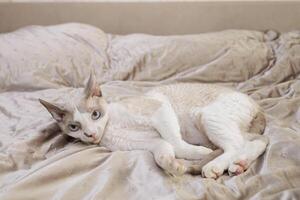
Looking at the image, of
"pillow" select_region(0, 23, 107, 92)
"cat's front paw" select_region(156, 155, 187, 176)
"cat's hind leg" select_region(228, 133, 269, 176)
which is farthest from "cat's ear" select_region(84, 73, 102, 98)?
"pillow" select_region(0, 23, 107, 92)

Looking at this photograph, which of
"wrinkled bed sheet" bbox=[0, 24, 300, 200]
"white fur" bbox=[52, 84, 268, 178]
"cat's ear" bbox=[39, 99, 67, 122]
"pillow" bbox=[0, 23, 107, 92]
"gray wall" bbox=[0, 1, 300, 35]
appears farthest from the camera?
"gray wall" bbox=[0, 1, 300, 35]

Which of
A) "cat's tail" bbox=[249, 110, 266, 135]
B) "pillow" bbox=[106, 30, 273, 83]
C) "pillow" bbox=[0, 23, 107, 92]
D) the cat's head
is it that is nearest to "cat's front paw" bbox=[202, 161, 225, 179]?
"cat's tail" bbox=[249, 110, 266, 135]

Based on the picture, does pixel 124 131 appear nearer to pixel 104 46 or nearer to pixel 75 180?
pixel 75 180

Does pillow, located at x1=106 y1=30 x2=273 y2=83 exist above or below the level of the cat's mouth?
above

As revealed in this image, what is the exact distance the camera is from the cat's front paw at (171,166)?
39.5 inches

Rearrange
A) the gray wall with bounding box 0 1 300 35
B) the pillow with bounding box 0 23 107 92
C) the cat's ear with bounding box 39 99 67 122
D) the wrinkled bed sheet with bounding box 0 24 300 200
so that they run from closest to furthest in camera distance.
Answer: the wrinkled bed sheet with bounding box 0 24 300 200
the cat's ear with bounding box 39 99 67 122
the pillow with bounding box 0 23 107 92
the gray wall with bounding box 0 1 300 35

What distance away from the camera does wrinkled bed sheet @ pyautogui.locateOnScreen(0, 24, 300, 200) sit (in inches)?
38.4

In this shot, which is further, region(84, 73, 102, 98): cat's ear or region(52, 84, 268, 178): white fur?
region(84, 73, 102, 98): cat's ear

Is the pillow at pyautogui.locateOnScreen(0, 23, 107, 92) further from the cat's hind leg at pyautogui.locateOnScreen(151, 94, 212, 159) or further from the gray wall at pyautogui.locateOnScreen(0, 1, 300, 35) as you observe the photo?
the cat's hind leg at pyautogui.locateOnScreen(151, 94, 212, 159)

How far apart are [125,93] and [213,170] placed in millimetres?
770

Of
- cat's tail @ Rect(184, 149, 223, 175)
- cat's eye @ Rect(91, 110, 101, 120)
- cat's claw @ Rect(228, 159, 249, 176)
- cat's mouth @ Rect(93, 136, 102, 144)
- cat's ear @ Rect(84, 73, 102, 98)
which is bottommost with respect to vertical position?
cat's mouth @ Rect(93, 136, 102, 144)

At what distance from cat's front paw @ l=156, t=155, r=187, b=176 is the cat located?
0.08 ft

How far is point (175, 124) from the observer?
1191 millimetres

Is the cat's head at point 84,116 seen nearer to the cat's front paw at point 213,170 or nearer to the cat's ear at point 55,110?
the cat's ear at point 55,110
